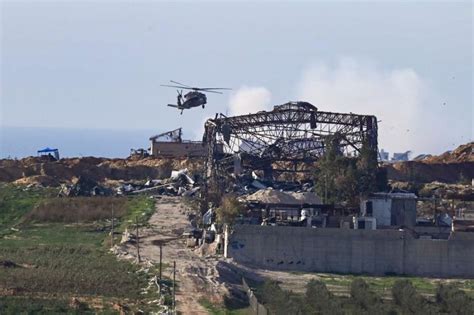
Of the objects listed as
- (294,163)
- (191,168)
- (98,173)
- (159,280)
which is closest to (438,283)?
(159,280)

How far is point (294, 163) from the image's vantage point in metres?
80.1

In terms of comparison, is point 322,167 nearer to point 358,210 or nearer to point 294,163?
point 358,210

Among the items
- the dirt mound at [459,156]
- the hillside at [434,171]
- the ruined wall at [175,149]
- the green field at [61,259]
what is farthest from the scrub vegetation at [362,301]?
the dirt mound at [459,156]

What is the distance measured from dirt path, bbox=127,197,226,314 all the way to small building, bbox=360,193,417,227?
338 inches

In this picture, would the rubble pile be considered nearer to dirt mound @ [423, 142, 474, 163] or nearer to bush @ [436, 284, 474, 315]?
dirt mound @ [423, 142, 474, 163]

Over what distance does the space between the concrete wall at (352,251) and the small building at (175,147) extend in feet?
122

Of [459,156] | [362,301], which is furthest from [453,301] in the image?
[459,156]

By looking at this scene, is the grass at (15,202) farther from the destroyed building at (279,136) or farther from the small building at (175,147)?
the small building at (175,147)

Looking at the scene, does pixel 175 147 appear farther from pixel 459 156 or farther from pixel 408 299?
pixel 408 299

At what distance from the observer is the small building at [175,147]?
312 feet

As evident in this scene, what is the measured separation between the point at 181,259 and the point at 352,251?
741 centimetres

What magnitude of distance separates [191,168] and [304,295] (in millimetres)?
38729

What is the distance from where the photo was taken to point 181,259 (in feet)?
177

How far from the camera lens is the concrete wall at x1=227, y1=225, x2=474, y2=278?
56.1 m
